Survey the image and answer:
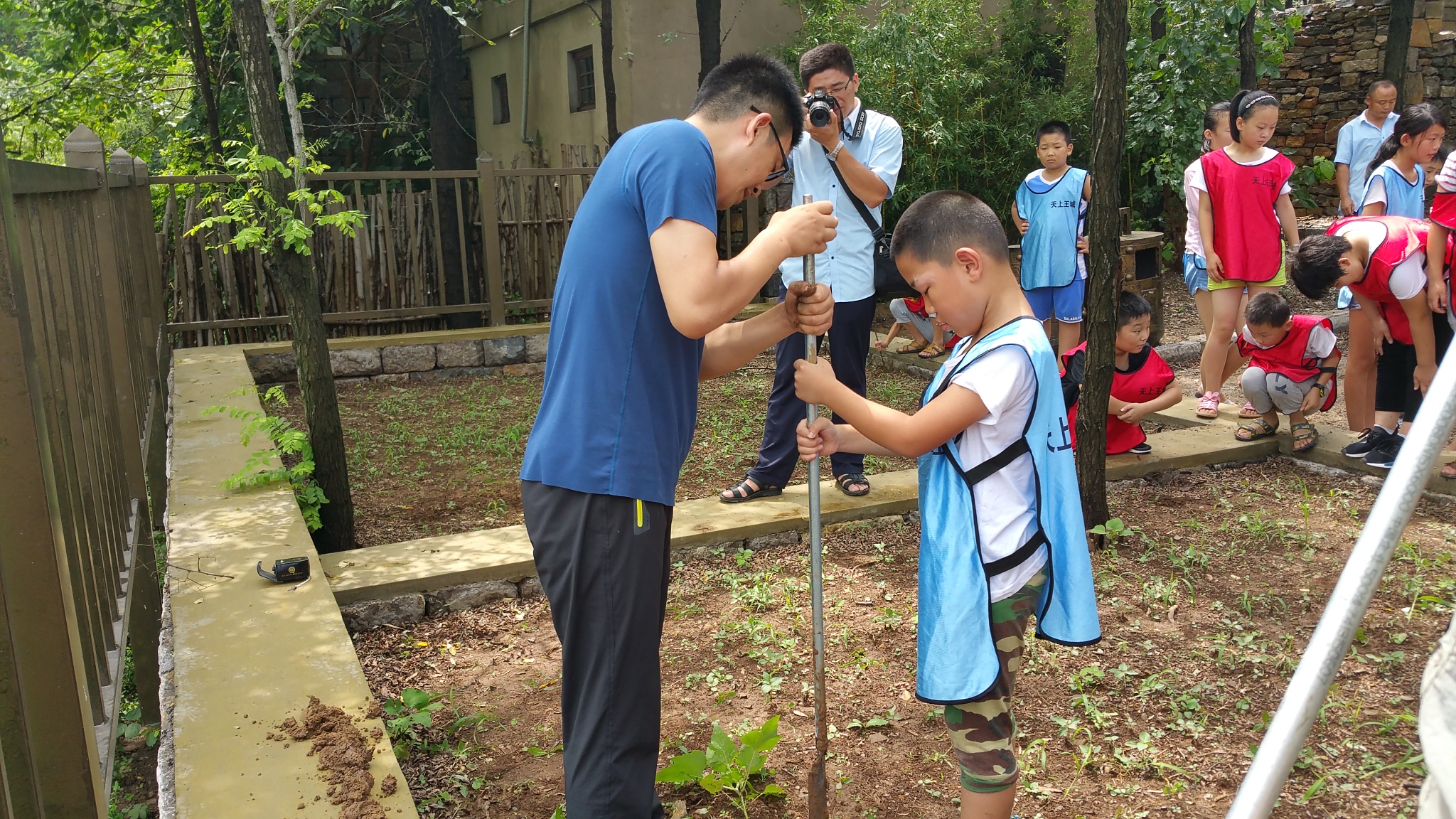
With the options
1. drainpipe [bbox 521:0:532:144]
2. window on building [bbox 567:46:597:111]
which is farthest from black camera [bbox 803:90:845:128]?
drainpipe [bbox 521:0:532:144]

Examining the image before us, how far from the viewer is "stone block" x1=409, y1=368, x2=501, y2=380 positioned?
8.95 metres

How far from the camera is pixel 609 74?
13.0 meters

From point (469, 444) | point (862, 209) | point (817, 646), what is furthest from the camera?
point (469, 444)

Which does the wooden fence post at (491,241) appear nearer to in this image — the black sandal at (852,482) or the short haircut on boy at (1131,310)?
the black sandal at (852,482)

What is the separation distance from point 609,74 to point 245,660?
37.2 ft

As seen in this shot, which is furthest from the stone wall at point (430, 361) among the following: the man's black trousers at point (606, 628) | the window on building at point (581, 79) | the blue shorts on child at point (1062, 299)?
the man's black trousers at point (606, 628)

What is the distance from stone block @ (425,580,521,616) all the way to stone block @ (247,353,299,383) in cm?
507

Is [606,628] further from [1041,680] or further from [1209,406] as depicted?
[1209,406]

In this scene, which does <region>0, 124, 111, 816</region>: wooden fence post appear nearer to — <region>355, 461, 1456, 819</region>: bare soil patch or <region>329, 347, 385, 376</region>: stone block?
<region>355, 461, 1456, 819</region>: bare soil patch

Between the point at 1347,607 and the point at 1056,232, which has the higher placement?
the point at 1056,232

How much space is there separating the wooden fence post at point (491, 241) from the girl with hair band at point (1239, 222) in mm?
5861

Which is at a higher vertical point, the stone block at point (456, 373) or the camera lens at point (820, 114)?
the camera lens at point (820, 114)

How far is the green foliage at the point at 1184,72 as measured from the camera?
1018cm

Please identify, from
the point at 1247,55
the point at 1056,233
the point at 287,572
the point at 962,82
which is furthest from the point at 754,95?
the point at 962,82
